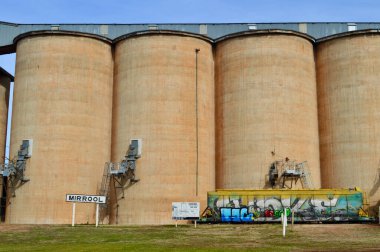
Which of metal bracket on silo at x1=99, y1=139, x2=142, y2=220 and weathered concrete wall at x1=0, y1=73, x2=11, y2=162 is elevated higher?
weathered concrete wall at x1=0, y1=73, x2=11, y2=162

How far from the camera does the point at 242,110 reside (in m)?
58.2

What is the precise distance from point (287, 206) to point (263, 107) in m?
11.3

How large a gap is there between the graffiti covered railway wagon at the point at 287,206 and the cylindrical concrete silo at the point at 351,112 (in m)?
5.42

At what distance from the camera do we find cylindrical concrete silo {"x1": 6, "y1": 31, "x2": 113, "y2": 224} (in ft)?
185

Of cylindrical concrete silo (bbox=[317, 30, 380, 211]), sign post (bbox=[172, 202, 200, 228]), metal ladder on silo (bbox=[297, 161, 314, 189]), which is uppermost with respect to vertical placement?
cylindrical concrete silo (bbox=[317, 30, 380, 211])

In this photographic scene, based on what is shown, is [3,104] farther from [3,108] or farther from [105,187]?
[105,187]

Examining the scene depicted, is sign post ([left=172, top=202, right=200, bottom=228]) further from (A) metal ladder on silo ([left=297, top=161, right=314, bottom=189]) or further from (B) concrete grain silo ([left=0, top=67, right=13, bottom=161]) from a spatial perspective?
(B) concrete grain silo ([left=0, top=67, right=13, bottom=161])

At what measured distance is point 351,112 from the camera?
58094mm

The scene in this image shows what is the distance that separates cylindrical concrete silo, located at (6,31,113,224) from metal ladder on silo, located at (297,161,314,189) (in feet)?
68.4

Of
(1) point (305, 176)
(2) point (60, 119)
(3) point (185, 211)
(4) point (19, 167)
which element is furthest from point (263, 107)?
(4) point (19, 167)

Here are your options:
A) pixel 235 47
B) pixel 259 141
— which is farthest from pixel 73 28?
pixel 259 141

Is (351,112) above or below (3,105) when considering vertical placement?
below

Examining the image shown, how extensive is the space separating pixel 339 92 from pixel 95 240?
3638 centimetres

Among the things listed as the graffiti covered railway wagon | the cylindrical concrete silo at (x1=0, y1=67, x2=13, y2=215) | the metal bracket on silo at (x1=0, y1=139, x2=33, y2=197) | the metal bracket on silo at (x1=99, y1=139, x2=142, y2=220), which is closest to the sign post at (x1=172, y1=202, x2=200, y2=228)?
the graffiti covered railway wagon
